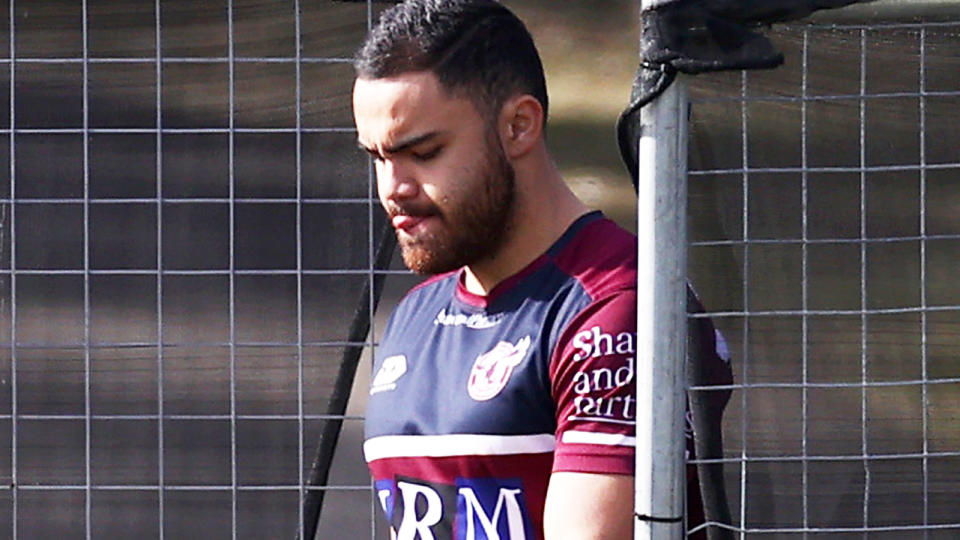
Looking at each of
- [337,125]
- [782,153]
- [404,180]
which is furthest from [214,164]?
[782,153]

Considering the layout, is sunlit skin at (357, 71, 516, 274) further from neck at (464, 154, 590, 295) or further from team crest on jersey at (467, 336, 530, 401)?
team crest on jersey at (467, 336, 530, 401)

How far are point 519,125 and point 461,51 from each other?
0.15m

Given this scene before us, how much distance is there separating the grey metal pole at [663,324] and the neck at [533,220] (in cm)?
31

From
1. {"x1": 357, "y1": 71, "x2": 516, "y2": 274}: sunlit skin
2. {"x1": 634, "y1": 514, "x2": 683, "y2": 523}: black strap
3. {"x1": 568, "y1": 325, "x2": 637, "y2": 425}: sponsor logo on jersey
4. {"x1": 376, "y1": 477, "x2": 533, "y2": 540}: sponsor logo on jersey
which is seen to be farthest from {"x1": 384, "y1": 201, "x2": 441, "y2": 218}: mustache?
{"x1": 634, "y1": 514, "x2": 683, "y2": 523}: black strap

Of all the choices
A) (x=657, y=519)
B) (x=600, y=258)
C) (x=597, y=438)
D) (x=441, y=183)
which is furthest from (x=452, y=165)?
(x=657, y=519)

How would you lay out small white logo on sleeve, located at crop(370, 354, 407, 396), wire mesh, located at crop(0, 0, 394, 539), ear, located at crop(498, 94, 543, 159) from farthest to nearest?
wire mesh, located at crop(0, 0, 394, 539) → small white logo on sleeve, located at crop(370, 354, 407, 396) → ear, located at crop(498, 94, 543, 159)

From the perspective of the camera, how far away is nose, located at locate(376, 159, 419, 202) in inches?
99.0

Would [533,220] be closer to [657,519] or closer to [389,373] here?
[389,373]

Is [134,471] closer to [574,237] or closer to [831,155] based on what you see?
[574,237]

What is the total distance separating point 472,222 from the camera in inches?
100

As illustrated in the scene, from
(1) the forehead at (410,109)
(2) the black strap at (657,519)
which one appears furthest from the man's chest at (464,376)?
(1) the forehead at (410,109)

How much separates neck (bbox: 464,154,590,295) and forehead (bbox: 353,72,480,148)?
142 mm

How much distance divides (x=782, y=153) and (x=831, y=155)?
0.08 meters

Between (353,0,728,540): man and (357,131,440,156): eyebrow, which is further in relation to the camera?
(357,131,440,156): eyebrow
